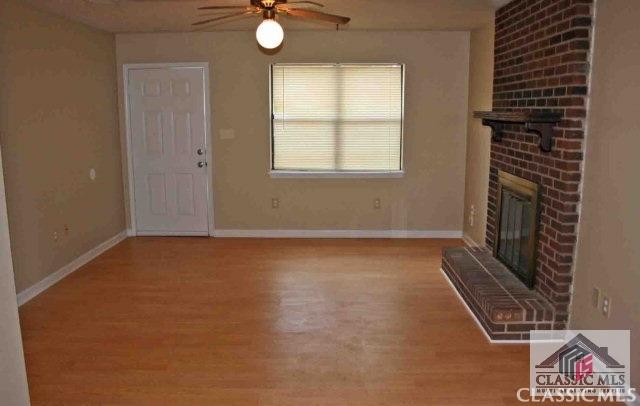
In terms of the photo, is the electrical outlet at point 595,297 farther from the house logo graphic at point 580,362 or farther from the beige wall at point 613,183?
the house logo graphic at point 580,362

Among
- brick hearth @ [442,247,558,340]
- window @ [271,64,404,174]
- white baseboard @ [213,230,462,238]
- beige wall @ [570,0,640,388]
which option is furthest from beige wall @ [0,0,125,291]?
beige wall @ [570,0,640,388]

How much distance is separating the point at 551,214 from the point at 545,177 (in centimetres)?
29

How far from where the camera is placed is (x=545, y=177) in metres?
3.70

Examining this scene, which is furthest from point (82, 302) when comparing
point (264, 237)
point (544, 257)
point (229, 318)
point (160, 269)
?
point (544, 257)

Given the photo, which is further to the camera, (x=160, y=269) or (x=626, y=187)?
(x=160, y=269)

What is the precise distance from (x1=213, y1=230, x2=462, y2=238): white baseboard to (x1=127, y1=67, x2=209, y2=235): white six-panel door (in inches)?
15.6

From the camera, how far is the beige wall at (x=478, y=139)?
5.32m

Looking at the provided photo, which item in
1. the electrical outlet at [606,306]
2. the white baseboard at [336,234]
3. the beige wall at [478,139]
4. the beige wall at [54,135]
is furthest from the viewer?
the white baseboard at [336,234]

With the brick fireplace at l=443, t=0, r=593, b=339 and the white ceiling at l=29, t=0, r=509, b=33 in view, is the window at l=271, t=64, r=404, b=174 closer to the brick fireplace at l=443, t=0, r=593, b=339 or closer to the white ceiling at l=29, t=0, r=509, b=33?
the white ceiling at l=29, t=0, r=509, b=33

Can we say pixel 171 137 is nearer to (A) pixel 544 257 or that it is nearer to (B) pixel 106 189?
(B) pixel 106 189

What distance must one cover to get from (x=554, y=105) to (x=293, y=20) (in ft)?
9.04

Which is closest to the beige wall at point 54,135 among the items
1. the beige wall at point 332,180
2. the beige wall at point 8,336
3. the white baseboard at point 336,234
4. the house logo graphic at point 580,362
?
the beige wall at point 332,180

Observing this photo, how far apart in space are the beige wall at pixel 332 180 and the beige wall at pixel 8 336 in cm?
497

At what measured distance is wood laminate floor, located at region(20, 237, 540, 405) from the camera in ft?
9.59
